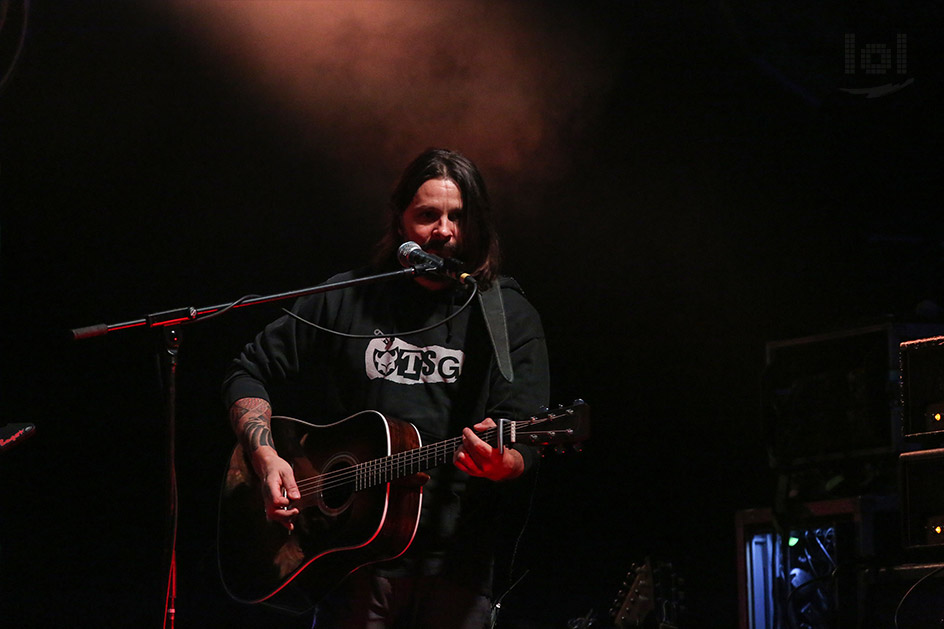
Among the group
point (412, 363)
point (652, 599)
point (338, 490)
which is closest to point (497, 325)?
point (412, 363)

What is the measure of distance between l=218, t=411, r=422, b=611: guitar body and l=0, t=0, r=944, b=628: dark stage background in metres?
1.50

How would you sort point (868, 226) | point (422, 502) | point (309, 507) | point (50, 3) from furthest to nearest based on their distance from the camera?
point (868, 226) → point (50, 3) → point (309, 507) → point (422, 502)

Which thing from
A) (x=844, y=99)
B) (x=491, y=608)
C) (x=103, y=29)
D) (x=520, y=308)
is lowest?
(x=491, y=608)

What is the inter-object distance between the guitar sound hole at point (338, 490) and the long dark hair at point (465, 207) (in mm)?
703

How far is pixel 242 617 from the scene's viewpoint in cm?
452

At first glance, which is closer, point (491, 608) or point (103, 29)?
point (491, 608)

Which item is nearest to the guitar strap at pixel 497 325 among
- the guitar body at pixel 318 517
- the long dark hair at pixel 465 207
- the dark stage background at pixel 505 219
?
the long dark hair at pixel 465 207

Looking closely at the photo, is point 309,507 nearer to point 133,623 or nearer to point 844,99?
point 133,623

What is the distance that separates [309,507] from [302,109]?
7.73 ft

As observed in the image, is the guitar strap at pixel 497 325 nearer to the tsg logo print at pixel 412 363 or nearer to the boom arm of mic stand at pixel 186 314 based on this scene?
the tsg logo print at pixel 412 363

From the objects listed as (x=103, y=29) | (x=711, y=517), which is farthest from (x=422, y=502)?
(x=103, y=29)

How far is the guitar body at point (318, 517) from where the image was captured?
8.98ft

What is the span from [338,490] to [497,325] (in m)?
0.67

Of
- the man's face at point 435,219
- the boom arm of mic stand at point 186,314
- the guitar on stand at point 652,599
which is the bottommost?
the guitar on stand at point 652,599
